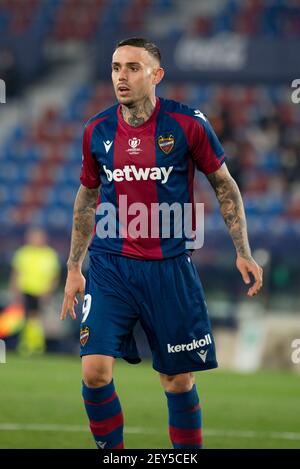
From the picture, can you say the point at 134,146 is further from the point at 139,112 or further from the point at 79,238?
the point at 79,238

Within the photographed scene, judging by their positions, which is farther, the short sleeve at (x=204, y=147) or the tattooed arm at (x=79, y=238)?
the tattooed arm at (x=79, y=238)

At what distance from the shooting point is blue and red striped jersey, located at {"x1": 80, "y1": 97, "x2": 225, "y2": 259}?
6352mm

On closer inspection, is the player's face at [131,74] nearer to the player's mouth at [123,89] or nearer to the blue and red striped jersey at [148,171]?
the player's mouth at [123,89]

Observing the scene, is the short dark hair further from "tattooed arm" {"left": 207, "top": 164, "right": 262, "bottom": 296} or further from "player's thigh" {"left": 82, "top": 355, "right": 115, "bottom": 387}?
"player's thigh" {"left": 82, "top": 355, "right": 115, "bottom": 387}

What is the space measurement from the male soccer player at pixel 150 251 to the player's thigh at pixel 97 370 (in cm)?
8

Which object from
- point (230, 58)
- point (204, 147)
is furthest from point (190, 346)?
point (230, 58)

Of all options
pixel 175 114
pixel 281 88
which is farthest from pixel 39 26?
pixel 175 114

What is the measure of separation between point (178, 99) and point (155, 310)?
16.9 metres

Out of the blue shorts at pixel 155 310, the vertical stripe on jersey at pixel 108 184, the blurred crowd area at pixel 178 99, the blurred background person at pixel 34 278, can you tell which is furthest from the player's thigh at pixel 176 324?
the blurred background person at pixel 34 278

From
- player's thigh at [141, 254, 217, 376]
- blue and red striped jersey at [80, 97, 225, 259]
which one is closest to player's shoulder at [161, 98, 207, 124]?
blue and red striped jersey at [80, 97, 225, 259]

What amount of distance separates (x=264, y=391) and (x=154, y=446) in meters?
4.61

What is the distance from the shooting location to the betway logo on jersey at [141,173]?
6344 mm

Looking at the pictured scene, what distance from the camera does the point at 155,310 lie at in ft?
20.8
